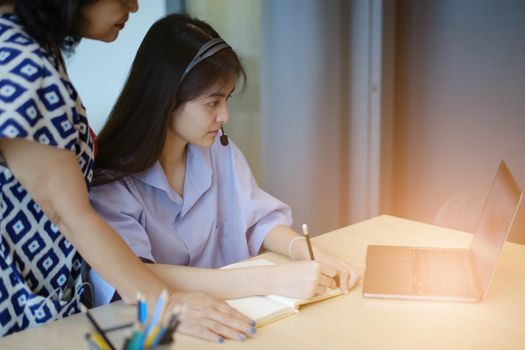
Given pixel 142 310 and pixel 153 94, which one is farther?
pixel 153 94

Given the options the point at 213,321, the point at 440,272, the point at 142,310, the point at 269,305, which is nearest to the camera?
the point at 142,310

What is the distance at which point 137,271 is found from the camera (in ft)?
3.81

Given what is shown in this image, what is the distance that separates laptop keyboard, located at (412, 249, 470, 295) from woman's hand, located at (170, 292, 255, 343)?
40 centimetres

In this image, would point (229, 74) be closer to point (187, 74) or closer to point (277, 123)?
point (187, 74)

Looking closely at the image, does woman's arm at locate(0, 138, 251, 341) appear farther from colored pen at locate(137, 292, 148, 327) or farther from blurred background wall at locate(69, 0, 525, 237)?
A: blurred background wall at locate(69, 0, 525, 237)

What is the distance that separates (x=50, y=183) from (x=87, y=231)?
0.37 ft

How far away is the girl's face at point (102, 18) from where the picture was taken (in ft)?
3.48

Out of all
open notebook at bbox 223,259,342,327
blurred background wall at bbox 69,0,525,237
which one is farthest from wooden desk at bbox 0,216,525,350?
blurred background wall at bbox 69,0,525,237

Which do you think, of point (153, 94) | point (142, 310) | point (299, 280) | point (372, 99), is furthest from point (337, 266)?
point (372, 99)

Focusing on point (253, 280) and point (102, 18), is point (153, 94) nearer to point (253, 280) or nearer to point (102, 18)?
point (102, 18)

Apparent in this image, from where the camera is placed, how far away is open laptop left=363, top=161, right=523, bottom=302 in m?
1.25

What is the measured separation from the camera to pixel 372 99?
3088 millimetres

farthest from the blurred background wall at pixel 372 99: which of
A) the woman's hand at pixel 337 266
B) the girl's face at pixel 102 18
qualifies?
the girl's face at pixel 102 18

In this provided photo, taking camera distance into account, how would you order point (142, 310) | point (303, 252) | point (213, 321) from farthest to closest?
1. point (303, 252)
2. point (213, 321)
3. point (142, 310)
